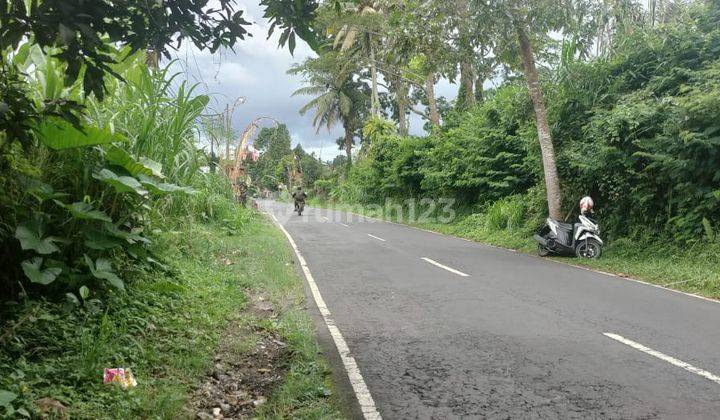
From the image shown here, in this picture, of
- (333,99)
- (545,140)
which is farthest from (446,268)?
(333,99)

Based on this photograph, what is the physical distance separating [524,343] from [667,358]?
4.36ft

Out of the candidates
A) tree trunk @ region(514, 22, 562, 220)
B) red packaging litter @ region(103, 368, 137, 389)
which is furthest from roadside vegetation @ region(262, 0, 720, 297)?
red packaging litter @ region(103, 368, 137, 389)

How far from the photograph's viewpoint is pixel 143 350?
445cm

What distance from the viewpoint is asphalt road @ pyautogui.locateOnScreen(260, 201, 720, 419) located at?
4.23 meters

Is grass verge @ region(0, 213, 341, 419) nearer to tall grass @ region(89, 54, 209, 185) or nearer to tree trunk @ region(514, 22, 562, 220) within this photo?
tall grass @ region(89, 54, 209, 185)

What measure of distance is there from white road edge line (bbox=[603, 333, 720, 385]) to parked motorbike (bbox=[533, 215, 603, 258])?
7027mm

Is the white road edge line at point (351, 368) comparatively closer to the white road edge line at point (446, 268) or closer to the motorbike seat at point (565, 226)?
the white road edge line at point (446, 268)

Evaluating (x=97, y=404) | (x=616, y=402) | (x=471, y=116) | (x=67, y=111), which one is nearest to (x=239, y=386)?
(x=97, y=404)

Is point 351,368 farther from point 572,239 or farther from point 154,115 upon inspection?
point 572,239

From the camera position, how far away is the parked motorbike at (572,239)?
1262 centimetres

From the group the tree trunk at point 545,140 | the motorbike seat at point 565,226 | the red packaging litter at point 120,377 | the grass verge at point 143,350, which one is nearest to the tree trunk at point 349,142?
the tree trunk at point 545,140

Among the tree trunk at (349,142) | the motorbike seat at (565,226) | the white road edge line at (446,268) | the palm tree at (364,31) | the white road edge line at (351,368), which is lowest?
the white road edge line at (351,368)

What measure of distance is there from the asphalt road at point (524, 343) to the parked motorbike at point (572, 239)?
2080 millimetres

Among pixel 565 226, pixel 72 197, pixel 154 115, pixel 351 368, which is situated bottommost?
pixel 351 368
